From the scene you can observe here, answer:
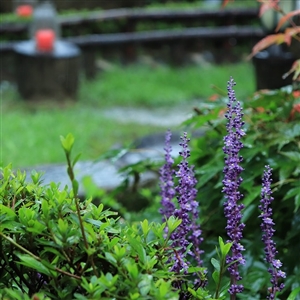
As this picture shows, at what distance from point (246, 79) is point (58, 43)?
10.8 ft

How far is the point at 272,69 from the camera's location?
19.3ft

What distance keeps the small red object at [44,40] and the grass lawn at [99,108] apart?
2.64 feet

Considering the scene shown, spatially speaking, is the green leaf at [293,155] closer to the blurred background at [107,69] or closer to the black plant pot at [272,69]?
the black plant pot at [272,69]

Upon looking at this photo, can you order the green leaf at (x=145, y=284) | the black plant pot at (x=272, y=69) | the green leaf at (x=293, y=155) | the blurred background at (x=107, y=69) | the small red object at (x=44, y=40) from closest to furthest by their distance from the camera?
1. the green leaf at (x=145, y=284)
2. the green leaf at (x=293, y=155)
3. the black plant pot at (x=272, y=69)
4. the blurred background at (x=107, y=69)
5. the small red object at (x=44, y=40)

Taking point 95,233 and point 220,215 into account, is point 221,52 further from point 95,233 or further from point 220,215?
point 95,233

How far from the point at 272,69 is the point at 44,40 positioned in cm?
510

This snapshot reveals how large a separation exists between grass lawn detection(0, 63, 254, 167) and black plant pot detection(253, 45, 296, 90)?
6.63 feet

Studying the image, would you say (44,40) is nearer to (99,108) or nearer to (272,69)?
(99,108)

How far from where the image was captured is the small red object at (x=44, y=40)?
33.8ft

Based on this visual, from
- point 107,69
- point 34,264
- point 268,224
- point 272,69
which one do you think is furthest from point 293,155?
point 107,69

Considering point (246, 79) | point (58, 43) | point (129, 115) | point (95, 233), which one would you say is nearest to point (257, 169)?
point (95, 233)

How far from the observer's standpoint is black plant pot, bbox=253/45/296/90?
229 inches

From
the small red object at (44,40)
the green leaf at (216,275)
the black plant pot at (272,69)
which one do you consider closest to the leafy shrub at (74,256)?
the green leaf at (216,275)

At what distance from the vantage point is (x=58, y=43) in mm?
11039
